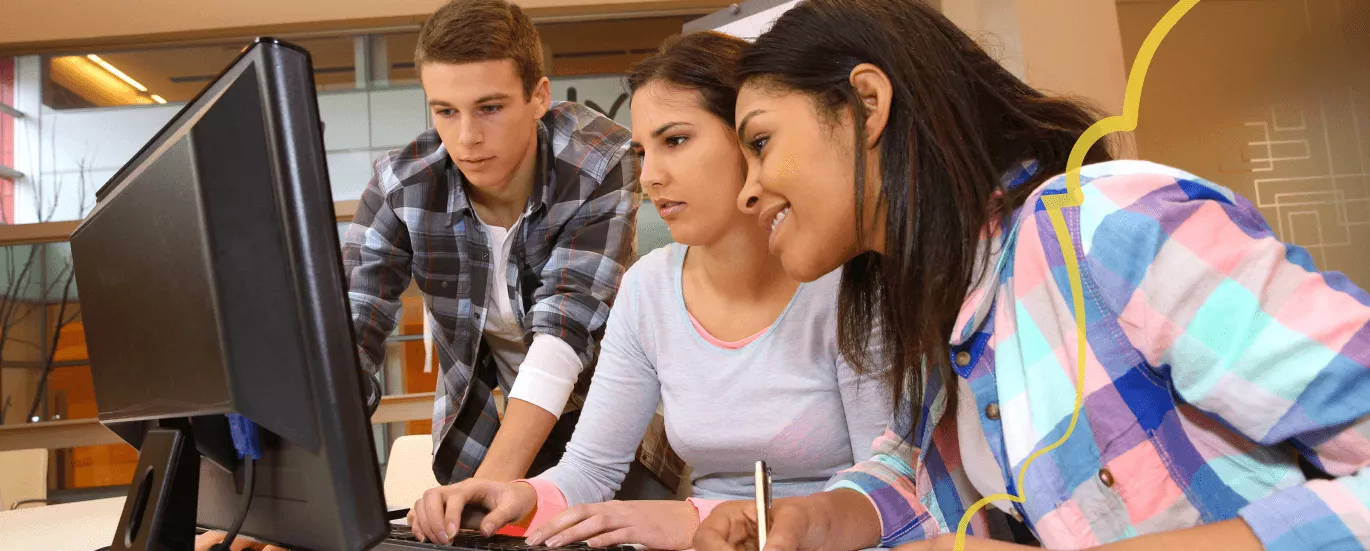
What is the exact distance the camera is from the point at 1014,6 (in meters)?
2.71

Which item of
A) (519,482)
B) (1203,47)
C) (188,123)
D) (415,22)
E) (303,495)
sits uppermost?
(415,22)

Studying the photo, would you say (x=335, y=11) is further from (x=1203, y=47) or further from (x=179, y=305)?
(x=179, y=305)

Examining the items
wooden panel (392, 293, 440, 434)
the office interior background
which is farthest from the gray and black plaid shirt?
wooden panel (392, 293, 440, 434)

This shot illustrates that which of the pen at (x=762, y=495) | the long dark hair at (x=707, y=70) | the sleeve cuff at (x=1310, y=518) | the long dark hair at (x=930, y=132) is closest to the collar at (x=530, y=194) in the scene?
the long dark hair at (x=707, y=70)

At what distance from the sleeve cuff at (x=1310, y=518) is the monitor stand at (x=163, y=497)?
0.65m

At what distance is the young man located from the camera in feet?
5.18

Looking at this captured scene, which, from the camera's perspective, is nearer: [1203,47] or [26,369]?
[1203,47]

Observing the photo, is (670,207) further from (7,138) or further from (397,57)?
(7,138)

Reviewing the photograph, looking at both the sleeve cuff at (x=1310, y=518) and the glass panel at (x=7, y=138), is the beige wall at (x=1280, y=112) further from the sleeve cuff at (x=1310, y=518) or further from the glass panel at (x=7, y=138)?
the glass panel at (x=7, y=138)

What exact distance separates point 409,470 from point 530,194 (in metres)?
0.66

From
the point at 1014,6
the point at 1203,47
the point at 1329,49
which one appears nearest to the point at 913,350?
the point at 1203,47

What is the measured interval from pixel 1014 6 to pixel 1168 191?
2314mm

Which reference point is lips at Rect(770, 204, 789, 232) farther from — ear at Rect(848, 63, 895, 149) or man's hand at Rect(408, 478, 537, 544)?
man's hand at Rect(408, 478, 537, 544)

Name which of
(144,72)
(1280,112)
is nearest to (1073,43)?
(1280,112)
